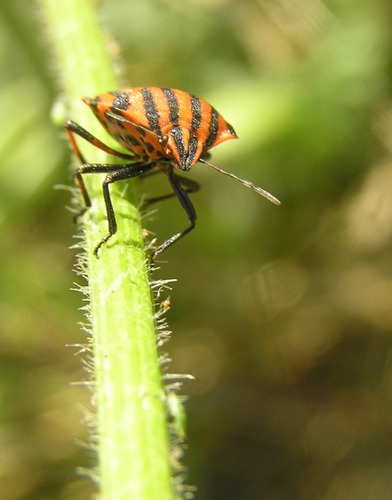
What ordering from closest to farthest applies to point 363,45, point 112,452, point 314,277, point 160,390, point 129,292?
point 112,452 < point 160,390 < point 129,292 < point 314,277 < point 363,45

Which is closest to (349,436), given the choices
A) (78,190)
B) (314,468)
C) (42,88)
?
(314,468)

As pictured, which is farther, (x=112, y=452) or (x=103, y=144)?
(x=103, y=144)

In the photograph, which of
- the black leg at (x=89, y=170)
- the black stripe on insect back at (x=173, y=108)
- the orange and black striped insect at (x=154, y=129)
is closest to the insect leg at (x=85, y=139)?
the orange and black striped insect at (x=154, y=129)

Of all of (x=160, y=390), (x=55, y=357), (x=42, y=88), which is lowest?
(x=160, y=390)

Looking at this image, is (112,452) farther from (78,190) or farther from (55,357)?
(55,357)

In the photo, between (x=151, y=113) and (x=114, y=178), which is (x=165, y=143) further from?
(x=114, y=178)

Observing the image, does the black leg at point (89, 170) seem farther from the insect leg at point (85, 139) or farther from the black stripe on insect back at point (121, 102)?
the black stripe on insect back at point (121, 102)
